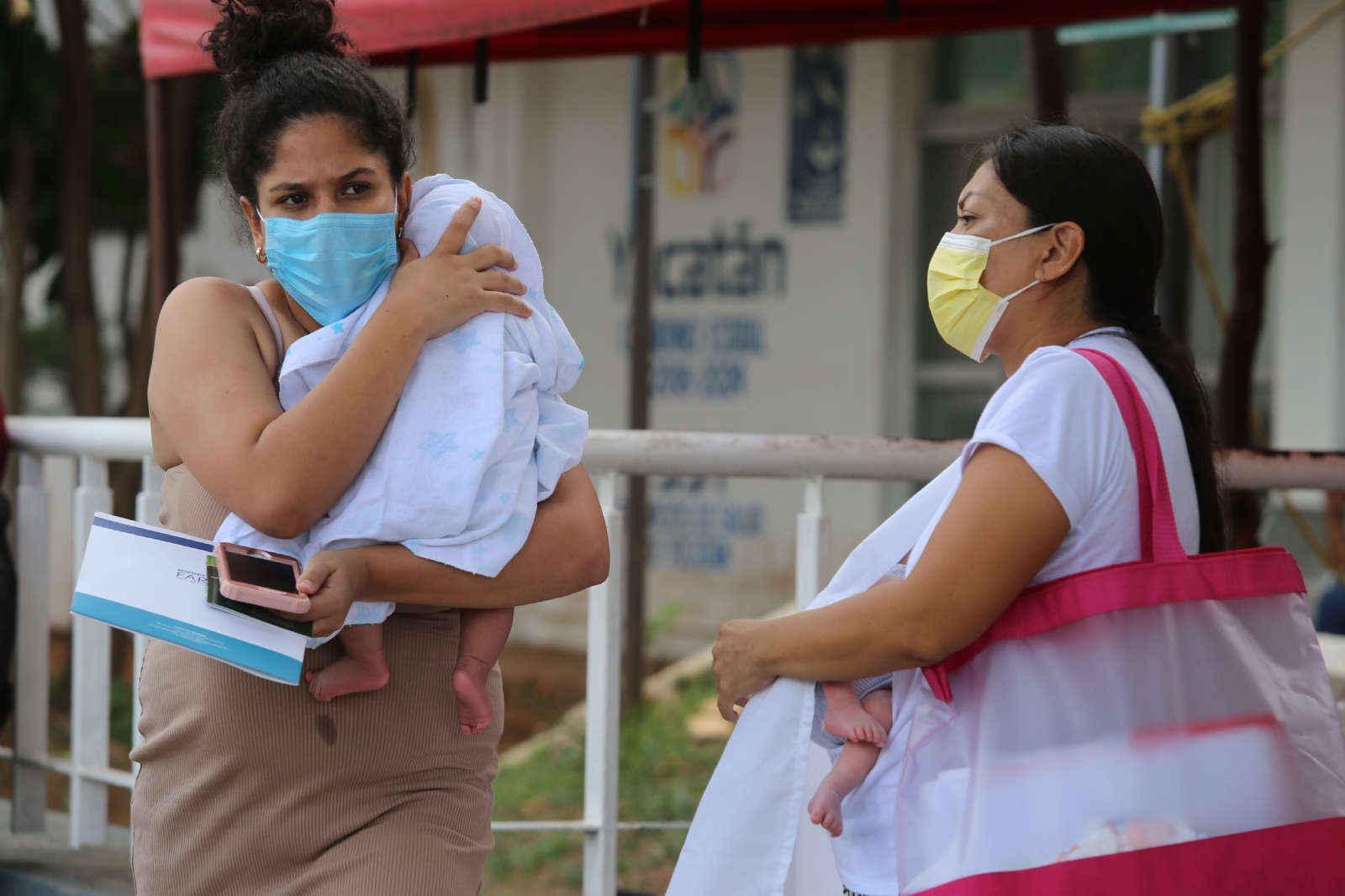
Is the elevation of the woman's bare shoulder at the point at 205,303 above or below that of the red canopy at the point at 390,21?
below

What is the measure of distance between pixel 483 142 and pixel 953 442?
7.05 m

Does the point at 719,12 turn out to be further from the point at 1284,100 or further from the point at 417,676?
the point at 1284,100

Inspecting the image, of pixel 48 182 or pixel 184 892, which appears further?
pixel 48 182

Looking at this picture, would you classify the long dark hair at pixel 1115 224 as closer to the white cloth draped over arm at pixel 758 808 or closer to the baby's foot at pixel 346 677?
the white cloth draped over arm at pixel 758 808

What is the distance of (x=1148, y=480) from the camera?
4.56 ft

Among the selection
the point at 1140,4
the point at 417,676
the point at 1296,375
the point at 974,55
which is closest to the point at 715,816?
the point at 417,676

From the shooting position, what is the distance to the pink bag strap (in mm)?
1380

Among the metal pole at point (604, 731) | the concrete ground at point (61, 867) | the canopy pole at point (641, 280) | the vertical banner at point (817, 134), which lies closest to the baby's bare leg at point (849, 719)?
the metal pole at point (604, 731)

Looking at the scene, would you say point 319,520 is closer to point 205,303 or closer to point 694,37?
point 205,303

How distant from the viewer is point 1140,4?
3.46 m

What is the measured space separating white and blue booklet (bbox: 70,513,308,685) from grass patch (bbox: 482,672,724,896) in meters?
2.69

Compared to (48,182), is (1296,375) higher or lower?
lower

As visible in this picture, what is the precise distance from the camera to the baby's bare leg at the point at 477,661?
1577 millimetres

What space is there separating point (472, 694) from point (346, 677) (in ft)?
0.49
